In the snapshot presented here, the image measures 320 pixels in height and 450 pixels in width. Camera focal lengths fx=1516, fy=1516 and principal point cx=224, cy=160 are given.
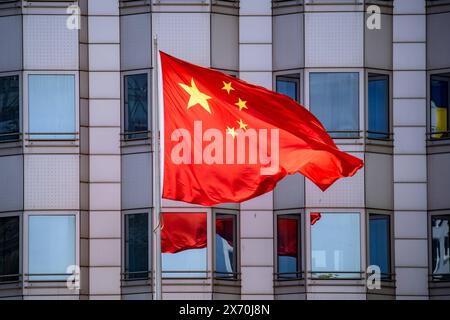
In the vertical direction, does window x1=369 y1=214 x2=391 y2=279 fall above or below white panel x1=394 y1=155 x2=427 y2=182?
below

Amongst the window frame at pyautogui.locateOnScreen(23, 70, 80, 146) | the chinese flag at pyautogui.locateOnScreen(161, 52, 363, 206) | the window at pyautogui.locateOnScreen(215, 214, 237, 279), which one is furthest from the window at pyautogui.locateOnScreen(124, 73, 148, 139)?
the chinese flag at pyautogui.locateOnScreen(161, 52, 363, 206)

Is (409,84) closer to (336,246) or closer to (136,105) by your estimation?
(336,246)

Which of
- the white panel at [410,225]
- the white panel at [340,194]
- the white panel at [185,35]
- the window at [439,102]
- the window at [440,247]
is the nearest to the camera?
the white panel at [340,194]

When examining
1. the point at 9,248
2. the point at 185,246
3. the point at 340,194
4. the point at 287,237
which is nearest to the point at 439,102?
the point at 340,194

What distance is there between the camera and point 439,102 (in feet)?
136

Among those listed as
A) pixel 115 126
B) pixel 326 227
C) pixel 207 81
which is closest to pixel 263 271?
pixel 326 227

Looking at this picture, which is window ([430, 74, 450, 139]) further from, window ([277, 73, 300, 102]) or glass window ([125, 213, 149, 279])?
glass window ([125, 213, 149, 279])

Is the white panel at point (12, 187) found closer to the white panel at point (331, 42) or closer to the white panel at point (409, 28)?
the white panel at point (331, 42)

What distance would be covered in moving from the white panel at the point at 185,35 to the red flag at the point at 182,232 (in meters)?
4.20

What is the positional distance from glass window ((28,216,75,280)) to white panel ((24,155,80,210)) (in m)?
0.37

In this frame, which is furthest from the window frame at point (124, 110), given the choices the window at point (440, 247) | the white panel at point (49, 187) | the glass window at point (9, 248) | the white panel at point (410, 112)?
the window at point (440, 247)

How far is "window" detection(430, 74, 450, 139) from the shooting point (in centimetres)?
4134

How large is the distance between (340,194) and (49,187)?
7789 millimetres

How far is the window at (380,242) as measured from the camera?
1597 inches
